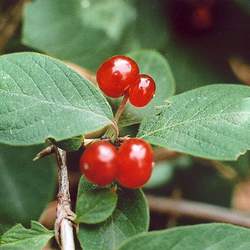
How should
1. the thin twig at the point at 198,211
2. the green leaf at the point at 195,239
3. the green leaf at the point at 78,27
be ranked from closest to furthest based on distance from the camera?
the green leaf at the point at 195,239, the green leaf at the point at 78,27, the thin twig at the point at 198,211

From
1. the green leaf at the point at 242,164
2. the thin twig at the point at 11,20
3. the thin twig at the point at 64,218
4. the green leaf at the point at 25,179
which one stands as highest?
the thin twig at the point at 11,20

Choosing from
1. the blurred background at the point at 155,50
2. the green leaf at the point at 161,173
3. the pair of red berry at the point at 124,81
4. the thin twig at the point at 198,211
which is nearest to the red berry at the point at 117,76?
the pair of red berry at the point at 124,81

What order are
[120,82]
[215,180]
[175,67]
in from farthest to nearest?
[215,180]
[175,67]
[120,82]

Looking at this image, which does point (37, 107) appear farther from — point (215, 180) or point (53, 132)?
point (215, 180)

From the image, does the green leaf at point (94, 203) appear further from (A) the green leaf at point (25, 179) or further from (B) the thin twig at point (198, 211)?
(B) the thin twig at point (198, 211)

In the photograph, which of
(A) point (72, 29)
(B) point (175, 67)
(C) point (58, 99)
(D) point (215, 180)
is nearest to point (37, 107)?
(C) point (58, 99)

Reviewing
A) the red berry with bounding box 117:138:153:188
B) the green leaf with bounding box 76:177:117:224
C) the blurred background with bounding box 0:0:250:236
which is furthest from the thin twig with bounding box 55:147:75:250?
the blurred background with bounding box 0:0:250:236

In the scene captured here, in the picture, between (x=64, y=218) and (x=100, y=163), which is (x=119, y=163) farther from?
(x=64, y=218)
